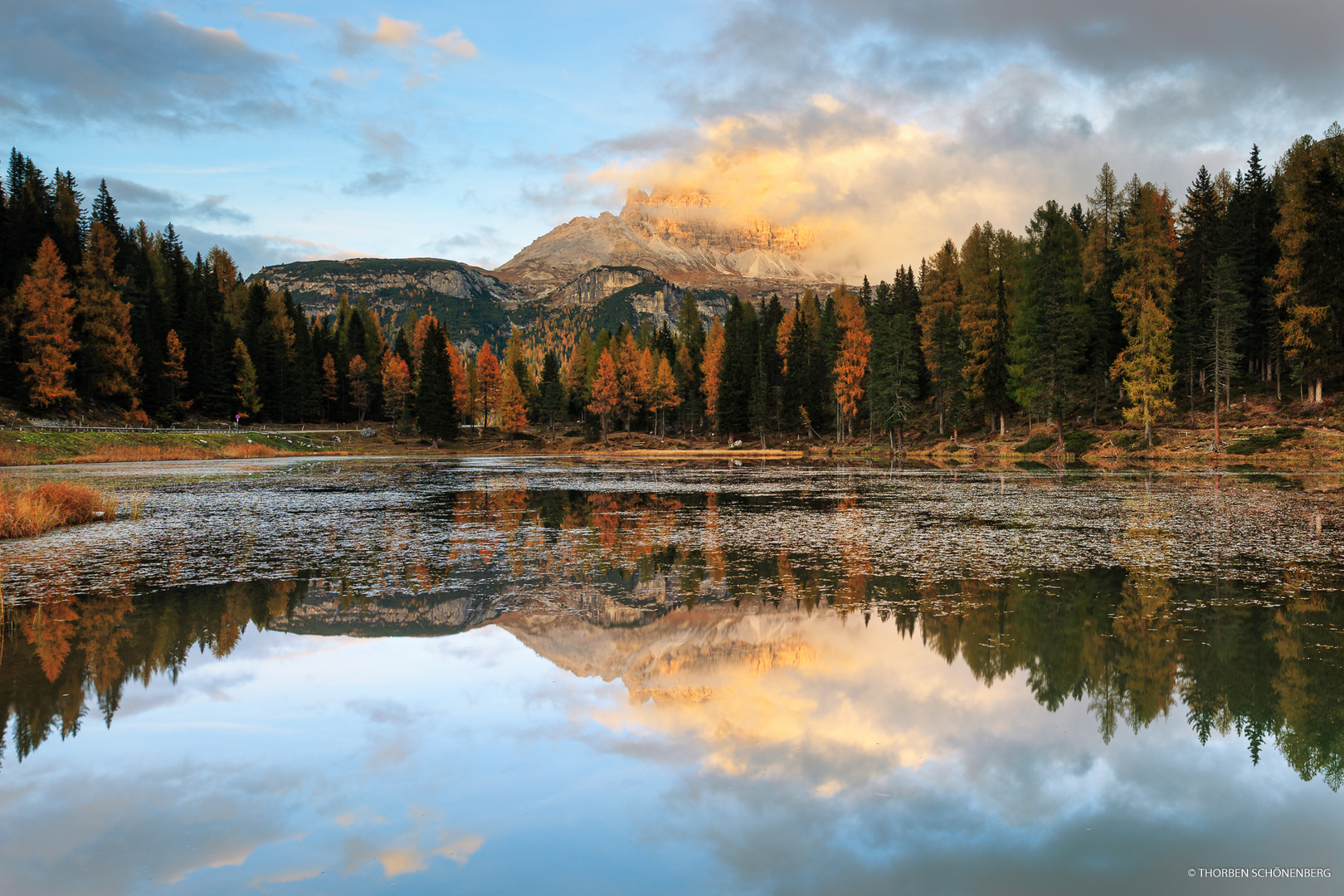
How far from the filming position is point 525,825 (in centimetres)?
634

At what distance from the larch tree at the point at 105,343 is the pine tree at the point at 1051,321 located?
8799 centimetres

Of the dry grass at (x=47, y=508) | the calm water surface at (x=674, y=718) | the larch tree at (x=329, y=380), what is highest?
the larch tree at (x=329, y=380)

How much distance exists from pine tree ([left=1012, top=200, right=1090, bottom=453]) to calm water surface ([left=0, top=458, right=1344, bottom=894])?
4387 cm

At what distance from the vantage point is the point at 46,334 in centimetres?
6856

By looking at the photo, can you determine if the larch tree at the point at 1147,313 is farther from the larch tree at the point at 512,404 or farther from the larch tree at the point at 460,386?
the larch tree at the point at 460,386

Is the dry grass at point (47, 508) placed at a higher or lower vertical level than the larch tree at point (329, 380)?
lower

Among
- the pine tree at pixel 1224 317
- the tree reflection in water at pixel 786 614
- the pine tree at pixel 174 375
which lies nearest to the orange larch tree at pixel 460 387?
the pine tree at pixel 174 375

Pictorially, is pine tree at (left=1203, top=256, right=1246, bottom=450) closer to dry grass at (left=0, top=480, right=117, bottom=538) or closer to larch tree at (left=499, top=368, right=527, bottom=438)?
dry grass at (left=0, top=480, right=117, bottom=538)

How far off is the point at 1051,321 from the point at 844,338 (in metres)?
27.4

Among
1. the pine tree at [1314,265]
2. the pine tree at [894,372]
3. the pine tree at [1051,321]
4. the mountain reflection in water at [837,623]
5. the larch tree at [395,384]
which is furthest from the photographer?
the larch tree at [395,384]

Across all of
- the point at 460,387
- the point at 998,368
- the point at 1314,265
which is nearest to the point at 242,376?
the point at 460,387

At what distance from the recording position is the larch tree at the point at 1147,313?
55656mm

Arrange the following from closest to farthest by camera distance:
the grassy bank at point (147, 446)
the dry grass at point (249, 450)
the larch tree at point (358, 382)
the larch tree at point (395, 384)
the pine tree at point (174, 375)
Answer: the grassy bank at point (147, 446)
the dry grass at point (249, 450)
the pine tree at point (174, 375)
the larch tree at point (395, 384)
the larch tree at point (358, 382)

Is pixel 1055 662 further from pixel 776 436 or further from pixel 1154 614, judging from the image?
pixel 776 436
